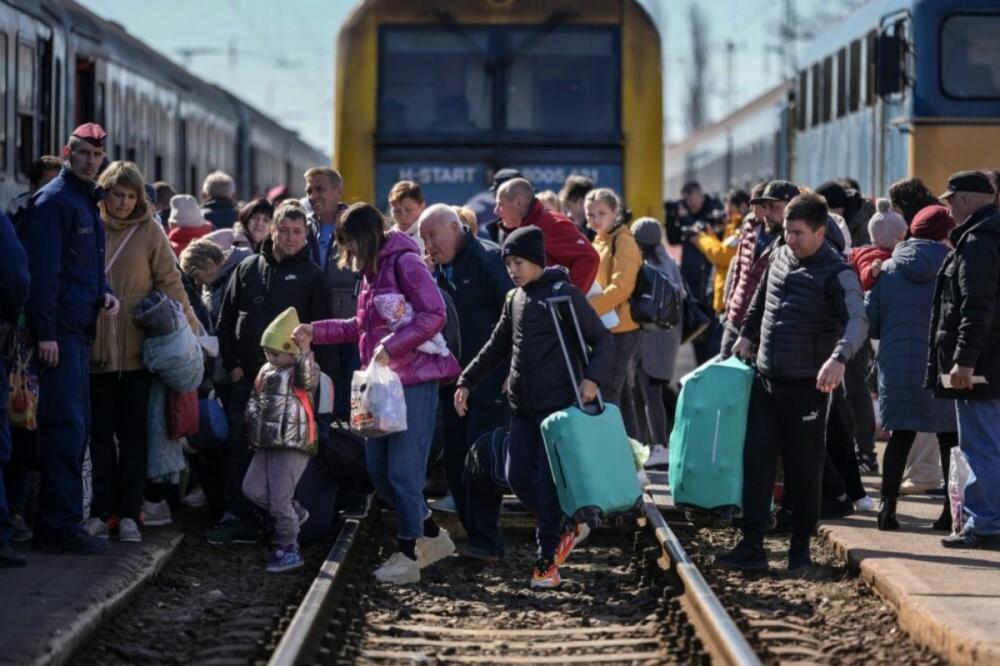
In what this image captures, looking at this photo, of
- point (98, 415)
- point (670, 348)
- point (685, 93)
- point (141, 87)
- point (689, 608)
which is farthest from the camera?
point (685, 93)

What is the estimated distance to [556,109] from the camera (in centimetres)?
1638

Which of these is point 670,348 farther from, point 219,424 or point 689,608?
point 689,608

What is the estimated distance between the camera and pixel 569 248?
1048cm

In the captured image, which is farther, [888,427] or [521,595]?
[888,427]

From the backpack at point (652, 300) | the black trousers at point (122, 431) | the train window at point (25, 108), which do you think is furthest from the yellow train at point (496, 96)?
the black trousers at point (122, 431)

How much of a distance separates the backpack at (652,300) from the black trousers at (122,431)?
3279 millimetres

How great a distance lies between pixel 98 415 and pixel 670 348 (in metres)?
4.67

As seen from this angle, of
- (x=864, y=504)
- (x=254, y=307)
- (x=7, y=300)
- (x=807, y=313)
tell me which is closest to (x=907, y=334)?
(x=864, y=504)

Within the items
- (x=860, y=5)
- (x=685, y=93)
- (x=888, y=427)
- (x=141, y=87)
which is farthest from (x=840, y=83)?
(x=685, y=93)

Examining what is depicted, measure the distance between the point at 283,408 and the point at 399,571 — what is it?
3.09 feet

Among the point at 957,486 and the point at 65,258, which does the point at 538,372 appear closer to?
the point at 65,258

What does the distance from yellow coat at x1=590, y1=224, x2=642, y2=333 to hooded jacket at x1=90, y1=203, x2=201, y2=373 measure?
2911mm

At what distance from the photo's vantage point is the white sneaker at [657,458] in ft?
43.1

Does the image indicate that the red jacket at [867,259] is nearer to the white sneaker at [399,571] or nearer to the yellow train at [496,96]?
the white sneaker at [399,571]
